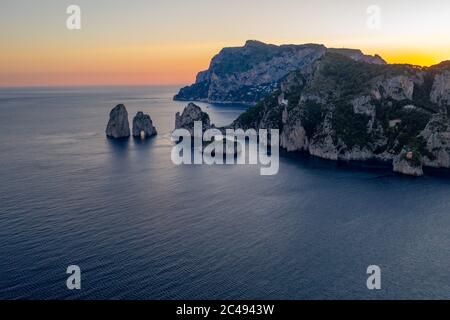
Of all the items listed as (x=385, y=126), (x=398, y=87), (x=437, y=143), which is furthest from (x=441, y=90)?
(x=437, y=143)

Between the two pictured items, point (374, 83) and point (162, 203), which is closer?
point (162, 203)

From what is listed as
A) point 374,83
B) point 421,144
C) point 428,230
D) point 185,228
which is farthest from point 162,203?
point 374,83

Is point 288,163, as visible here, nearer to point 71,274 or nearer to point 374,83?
point 374,83

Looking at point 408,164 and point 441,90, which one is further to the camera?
point 441,90

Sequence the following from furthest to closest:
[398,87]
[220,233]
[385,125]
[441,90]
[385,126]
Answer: [441,90] < [398,87] < [385,125] < [385,126] < [220,233]

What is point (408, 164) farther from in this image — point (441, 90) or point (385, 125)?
point (441, 90)

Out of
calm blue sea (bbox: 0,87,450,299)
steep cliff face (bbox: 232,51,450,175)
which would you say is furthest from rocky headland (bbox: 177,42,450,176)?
calm blue sea (bbox: 0,87,450,299)

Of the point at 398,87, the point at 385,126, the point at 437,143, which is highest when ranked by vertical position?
the point at 398,87
